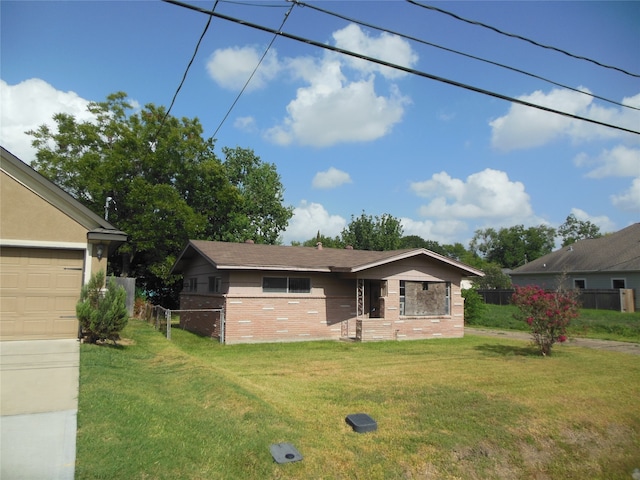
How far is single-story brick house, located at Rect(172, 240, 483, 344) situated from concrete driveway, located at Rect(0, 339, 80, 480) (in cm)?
695

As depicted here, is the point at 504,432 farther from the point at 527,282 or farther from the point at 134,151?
the point at 527,282

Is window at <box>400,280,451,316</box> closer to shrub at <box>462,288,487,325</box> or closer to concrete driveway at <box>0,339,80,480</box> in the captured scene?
shrub at <box>462,288,487,325</box>

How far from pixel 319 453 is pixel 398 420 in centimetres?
181

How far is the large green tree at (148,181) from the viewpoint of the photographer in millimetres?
28234

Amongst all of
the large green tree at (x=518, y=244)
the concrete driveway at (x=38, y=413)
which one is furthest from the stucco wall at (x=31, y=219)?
the large green tree at (x=518, y=244)

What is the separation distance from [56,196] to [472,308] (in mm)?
23372

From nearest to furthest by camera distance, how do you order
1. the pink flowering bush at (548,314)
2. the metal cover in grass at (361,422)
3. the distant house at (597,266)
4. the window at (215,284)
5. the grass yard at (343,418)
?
1. the grass yard at (343,418)
2. the metal cover in grass at (361,422)
3. the pink flowering bush at (548,314)
4. the window at (215,284)
5. the distant house at (597,266)

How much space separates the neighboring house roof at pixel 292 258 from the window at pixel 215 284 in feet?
3.69

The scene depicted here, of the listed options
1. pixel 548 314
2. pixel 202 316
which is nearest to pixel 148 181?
pixel 202 316

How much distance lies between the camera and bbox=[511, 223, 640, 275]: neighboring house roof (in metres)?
30.8

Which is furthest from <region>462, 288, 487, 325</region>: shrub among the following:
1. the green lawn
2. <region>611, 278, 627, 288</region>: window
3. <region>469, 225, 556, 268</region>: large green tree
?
<region>469, 225, 556, 268</region>: large green tree

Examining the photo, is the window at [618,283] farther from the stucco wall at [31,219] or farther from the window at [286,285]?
the stucco wall at [31,219]

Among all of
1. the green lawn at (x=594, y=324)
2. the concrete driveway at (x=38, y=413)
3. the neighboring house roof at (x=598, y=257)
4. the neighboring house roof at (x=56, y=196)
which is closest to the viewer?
the concrete driveway at (x=38, y=413)

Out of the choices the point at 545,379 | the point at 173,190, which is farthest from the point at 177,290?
the point at 545,379
